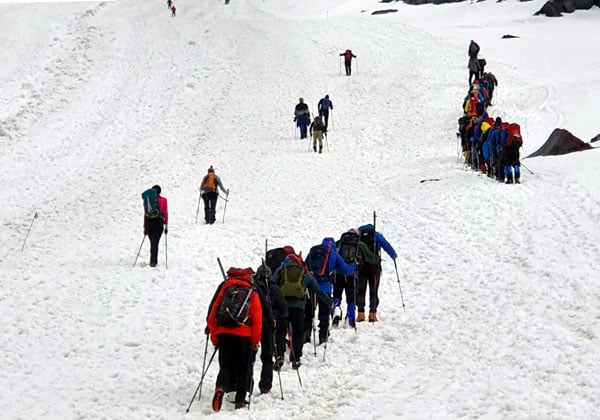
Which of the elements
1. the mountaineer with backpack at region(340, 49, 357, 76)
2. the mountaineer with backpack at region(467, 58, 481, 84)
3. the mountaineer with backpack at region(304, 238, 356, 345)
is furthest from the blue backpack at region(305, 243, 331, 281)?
the mountaineer with backpack at region(340, 49, 357, 76)

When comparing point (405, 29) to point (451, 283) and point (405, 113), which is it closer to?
point (405, 113)

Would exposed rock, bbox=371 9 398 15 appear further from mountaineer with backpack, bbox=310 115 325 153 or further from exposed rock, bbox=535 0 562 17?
mountaineer with backpack, bbox=310 115 325 153

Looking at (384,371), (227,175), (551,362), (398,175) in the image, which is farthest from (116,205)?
(551,362)

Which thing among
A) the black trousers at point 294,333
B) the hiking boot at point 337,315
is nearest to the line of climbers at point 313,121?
the hiking boot at point 337,315

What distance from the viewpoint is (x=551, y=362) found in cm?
816

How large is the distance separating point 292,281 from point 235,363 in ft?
5.32

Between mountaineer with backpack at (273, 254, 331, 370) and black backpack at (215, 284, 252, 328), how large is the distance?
140 cm

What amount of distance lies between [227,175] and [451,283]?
41.7 ft

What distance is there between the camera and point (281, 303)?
8859 mm

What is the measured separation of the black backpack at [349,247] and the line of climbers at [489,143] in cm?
809

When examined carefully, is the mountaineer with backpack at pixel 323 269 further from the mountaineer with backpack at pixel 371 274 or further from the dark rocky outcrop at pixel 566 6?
the dark rocky outcrop at pixel 566 6

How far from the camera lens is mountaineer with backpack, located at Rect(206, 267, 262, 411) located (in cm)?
787

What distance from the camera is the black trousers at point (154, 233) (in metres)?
14.3

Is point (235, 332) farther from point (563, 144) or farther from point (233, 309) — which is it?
point (563, 144)
